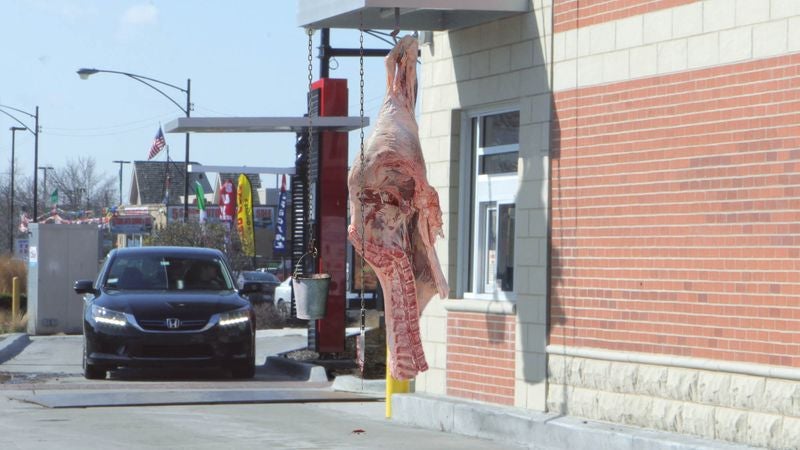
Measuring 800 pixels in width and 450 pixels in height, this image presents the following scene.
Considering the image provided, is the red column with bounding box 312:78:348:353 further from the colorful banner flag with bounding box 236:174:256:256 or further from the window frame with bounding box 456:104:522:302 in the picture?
the colorful banner flag with bounding box 236:174:256:256

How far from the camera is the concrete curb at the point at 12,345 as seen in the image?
2190cm

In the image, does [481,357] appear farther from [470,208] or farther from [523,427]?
[523,427]

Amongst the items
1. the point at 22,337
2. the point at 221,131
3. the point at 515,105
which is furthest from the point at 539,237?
the point at 22,337

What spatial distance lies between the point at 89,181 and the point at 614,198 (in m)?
101

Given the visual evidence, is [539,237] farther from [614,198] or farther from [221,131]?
[221,131]

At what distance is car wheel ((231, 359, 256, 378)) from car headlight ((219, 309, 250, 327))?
530 mm

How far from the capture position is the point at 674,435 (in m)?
9.78

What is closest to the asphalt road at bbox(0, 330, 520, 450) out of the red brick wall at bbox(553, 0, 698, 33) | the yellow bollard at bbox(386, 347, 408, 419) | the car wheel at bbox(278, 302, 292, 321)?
the yellow bollard at bbox(386, 347, 408, 419)

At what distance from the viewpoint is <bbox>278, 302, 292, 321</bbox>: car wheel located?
34.4 meters

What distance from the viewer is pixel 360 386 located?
15.8 meters

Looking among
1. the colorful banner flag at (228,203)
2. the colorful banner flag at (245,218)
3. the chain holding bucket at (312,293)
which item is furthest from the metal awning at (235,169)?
the chain holding bucket at (312,293)

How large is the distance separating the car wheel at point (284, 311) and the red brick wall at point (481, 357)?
1923cm

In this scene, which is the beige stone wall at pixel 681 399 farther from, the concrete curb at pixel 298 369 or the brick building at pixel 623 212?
the concrete curb at pixel 298 369

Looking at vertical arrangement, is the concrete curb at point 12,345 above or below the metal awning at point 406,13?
below
